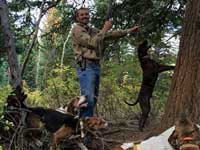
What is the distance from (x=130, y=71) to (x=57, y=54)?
6.99 metres

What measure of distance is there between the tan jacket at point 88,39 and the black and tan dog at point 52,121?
2.91ft

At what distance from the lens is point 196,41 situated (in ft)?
21.1

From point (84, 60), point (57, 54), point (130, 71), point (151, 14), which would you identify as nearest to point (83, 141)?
point (84, 60)

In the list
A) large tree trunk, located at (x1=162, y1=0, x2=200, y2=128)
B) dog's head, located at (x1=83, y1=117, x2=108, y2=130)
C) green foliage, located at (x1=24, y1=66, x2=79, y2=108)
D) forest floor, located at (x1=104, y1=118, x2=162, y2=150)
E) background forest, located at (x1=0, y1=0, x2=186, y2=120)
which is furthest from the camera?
green foliage, located at (x1=24, y1=66, x2=79, y2=108)

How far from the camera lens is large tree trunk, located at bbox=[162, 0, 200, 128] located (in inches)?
251

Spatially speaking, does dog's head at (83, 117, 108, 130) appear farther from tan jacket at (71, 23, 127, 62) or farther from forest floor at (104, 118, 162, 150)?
tan jacket at (71, 23, 127, 62)

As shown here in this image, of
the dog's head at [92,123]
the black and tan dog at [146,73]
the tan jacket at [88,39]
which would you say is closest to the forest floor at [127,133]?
the black and tan dog at [146,73]

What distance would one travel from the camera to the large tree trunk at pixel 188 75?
6387 mm

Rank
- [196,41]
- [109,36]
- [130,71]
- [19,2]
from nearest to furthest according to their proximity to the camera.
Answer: [196,41] → [109,36] → [19,2] → [130,71]

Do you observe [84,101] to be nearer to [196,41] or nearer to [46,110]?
[46,110]

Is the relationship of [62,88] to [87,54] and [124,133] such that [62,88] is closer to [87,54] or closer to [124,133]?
[124,133]

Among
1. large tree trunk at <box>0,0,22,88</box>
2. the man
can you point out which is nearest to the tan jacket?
the man

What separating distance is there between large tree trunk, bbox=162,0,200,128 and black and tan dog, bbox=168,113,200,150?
204 centimetres

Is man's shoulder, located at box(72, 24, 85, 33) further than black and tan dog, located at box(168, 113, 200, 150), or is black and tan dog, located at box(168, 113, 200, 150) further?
man's shoulder, located at box(72, 24, 85, 33)
